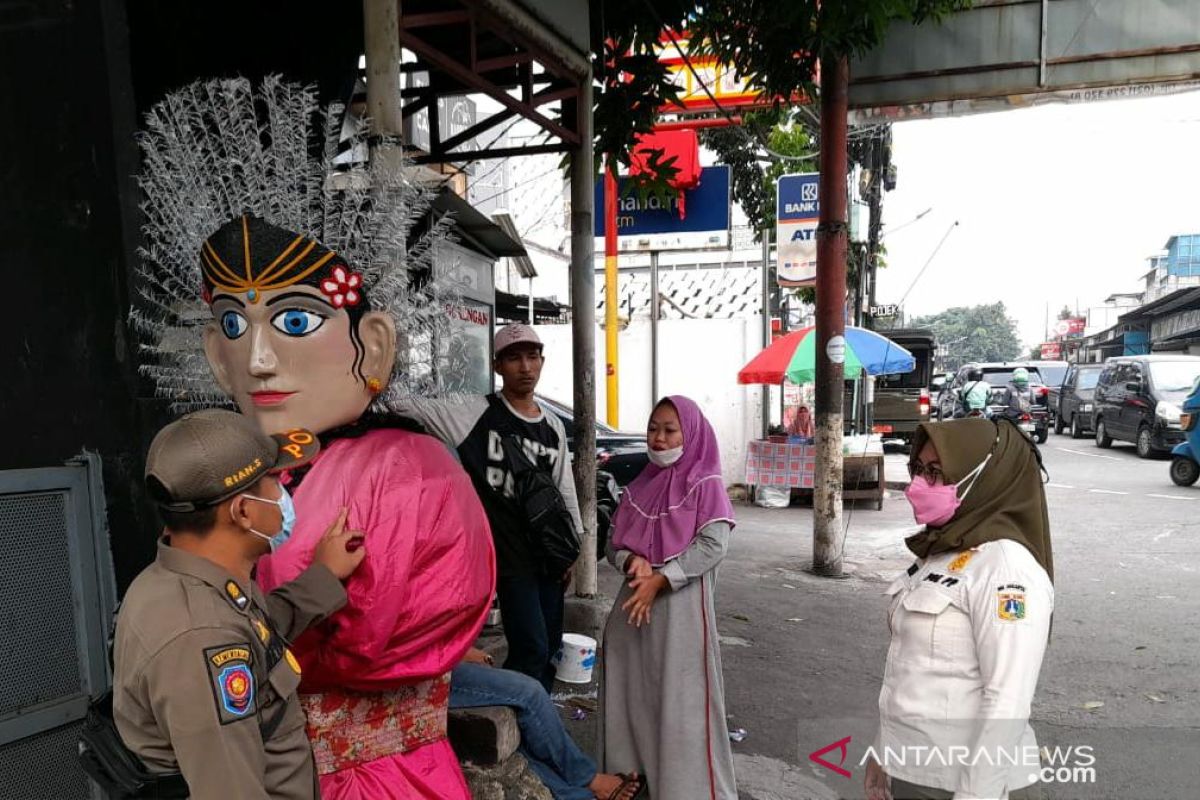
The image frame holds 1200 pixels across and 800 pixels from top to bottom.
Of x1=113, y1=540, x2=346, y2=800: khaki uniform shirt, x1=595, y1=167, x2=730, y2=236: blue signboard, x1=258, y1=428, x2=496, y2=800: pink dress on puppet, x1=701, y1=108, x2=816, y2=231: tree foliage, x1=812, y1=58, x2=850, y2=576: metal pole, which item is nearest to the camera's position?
x1=113, y1=540, x2=346, y2=800: khaki uniform shirt

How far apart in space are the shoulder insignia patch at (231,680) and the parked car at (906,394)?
46.9 ft

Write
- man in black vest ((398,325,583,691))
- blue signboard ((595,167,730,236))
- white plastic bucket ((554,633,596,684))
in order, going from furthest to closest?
blue signboard ((595,167,730,236)) < white plastic bucket ((554,633,596,684)) < man in black vest ((398,325,583,691))

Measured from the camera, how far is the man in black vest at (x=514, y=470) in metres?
3.25

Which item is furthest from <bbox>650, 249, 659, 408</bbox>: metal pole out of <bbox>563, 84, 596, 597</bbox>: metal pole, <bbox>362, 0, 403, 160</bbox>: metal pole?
<bbox>362, 0, 403, 160</bbox>: metal pole

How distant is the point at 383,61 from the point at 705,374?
8.63 metres

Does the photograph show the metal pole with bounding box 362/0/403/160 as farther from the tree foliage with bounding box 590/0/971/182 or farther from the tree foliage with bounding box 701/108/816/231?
the tree foliage with bounding box 701/108/816/231

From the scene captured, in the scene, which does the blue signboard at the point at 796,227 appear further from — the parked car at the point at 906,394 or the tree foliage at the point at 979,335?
the tree foliage at the point at 979,335

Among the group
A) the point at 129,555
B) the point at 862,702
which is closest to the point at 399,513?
the point at 129,555

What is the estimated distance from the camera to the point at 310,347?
5.56 feet

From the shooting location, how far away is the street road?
3512 millimetres

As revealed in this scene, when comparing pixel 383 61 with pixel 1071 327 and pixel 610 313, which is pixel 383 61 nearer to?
pixel 610 313

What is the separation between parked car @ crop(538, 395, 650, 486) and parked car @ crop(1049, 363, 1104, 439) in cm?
1377

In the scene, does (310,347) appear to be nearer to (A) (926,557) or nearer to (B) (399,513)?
(B) (399,513)

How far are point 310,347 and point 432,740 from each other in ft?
2.99
